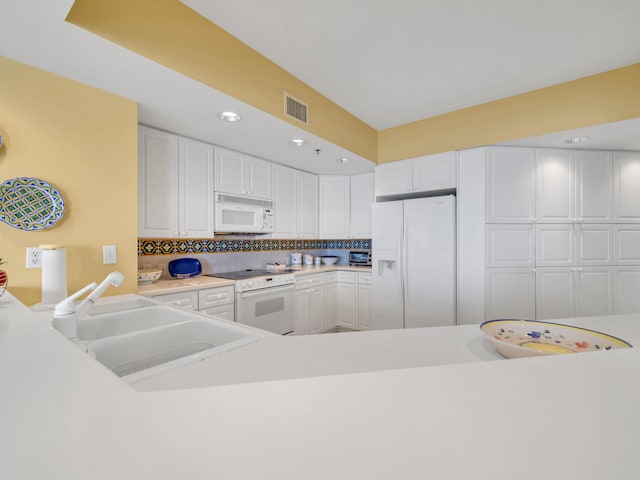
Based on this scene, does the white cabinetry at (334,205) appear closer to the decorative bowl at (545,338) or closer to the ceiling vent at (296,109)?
the ceiling vent at (296,109)

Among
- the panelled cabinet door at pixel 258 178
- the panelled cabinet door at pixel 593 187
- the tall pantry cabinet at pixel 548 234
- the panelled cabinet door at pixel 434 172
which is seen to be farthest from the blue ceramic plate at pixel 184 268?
the panelled cabinet door at pixel 593 187

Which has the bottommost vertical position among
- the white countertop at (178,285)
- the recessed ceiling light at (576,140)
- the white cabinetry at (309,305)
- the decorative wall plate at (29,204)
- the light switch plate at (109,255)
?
the white cabinetry at (309,305)

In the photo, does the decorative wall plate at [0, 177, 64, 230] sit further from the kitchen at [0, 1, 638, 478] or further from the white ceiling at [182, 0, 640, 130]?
the kitchen at [0, 1, 638, 478]

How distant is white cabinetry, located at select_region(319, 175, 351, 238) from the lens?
13.1 feet

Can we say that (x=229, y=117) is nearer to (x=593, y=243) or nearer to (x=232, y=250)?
(x=232, y=250)

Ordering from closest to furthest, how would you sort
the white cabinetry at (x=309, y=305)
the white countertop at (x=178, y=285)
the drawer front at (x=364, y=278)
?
the white countertop at (x=178, y=285), the white cabinetry at (x=309, y=305), the drawer front at (x=364, y=278)

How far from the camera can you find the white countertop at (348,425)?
0.24 m

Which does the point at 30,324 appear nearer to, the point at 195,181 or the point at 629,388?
the point at 629,388

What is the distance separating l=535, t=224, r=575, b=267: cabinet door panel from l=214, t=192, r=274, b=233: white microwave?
112 inches

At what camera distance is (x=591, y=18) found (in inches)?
68.9

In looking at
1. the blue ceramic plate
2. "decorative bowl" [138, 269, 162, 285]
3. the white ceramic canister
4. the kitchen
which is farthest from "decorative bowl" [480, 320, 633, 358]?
the white ceramic canister

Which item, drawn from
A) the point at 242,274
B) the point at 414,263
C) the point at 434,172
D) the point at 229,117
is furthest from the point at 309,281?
the point at 229,117

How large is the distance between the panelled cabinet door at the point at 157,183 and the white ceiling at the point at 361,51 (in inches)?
5.9

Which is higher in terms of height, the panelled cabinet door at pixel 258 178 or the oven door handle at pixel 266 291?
the panelled cabinet door at pixel 258 178
